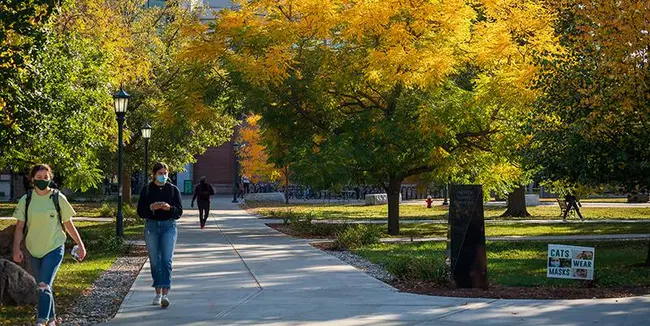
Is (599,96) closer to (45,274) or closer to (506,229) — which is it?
(45,274)

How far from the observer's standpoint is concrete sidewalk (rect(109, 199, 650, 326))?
9922mm

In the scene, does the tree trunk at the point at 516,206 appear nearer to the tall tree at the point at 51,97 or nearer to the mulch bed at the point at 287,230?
the mulch bed at the point at 287,230

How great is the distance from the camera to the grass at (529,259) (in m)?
13.7

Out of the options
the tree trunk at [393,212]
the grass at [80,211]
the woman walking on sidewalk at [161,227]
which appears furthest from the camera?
the grass at [80,211]

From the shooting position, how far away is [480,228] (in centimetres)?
1270

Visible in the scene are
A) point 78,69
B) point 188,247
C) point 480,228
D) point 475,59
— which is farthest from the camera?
point 475,59

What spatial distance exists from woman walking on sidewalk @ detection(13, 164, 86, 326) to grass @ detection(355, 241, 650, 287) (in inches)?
256

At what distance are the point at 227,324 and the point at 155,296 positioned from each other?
7.04 feet

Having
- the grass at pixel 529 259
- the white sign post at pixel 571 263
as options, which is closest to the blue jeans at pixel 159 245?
the grass at pixel 529 259

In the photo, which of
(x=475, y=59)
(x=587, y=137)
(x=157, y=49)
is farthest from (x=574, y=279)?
(x=157, y=49)

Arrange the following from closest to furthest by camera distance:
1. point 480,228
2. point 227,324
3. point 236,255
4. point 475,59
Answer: point 227,324 < point 480,228 < point 236,255 < point 475,59

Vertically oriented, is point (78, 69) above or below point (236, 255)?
above

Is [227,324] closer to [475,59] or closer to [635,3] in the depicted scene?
[635,3]

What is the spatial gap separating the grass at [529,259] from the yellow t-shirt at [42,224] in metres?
6.50
